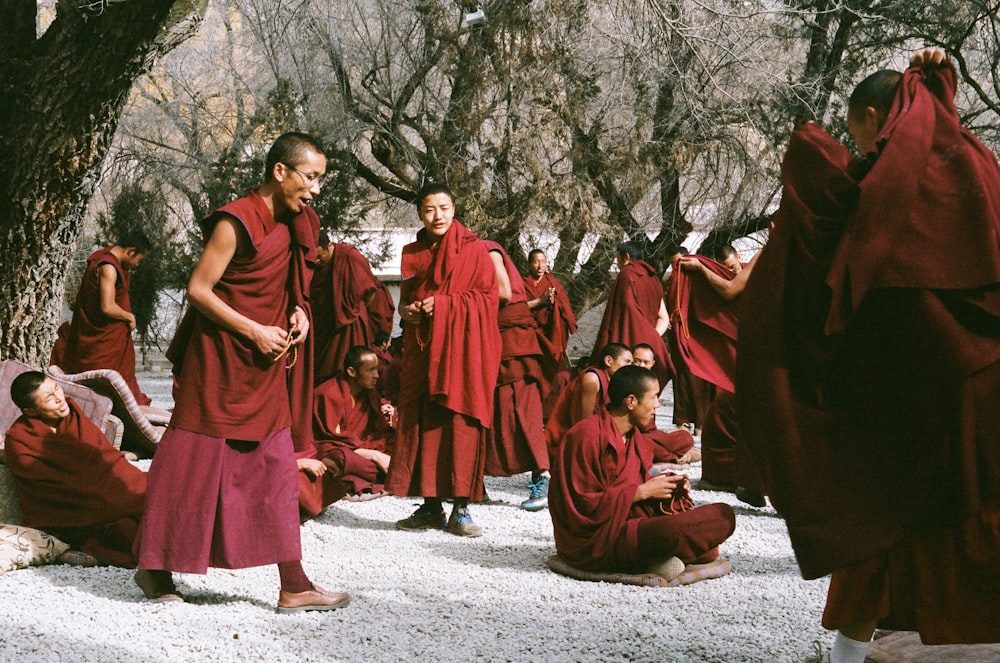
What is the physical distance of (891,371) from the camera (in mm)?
2229

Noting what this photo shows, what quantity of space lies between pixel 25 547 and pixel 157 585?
826mm

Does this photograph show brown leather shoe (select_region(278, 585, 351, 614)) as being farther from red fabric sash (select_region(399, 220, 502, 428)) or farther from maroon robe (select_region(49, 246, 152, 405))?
maroon robe (select_region(49, 246, 152, 405))

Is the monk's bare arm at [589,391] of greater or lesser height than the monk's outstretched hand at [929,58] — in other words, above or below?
below

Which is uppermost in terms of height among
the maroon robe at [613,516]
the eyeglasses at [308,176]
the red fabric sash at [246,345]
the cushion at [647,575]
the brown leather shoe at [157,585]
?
the eyeglasses at [308,176]

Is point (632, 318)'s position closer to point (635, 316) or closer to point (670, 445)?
point (635, 316)

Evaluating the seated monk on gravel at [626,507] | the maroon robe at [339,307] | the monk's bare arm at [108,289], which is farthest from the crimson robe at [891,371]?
the monk's bare arm at [108,289]

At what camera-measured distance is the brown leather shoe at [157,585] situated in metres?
3.34

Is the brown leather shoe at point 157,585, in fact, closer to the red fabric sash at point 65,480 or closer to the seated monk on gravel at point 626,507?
the red fabric sash at point 65,480

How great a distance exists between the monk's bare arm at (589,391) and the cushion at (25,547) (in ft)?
7.99

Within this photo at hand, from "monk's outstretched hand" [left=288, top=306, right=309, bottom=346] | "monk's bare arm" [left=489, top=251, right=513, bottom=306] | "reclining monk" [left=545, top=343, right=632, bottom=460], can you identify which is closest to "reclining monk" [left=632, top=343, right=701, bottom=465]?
"reclining monk" [left=545, top=343, right=632, bottom=460]

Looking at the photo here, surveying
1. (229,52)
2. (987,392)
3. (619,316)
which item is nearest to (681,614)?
(987,392)

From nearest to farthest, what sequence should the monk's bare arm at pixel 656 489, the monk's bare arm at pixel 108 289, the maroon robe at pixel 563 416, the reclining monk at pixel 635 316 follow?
the monk's bare arm at pixel 656 489 < the maroon robe at pixel 563 416 < the reclining monk at pixel 635 316 < the monk's bare arm at pixel 108 289

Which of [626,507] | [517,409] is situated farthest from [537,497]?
[626,507]

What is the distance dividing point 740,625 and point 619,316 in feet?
12.4
